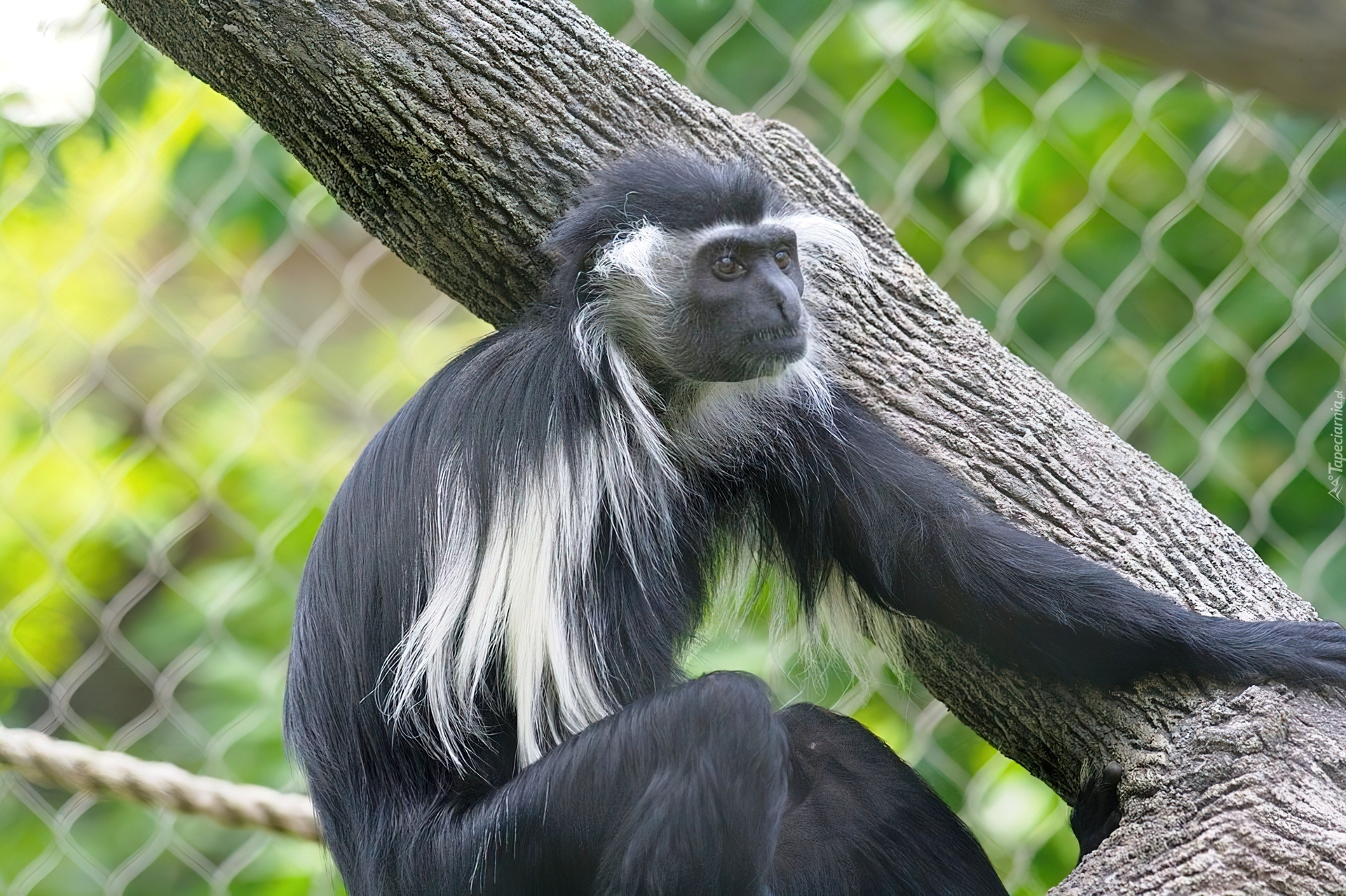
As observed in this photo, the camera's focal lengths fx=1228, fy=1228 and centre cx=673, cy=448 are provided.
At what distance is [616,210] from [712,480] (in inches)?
Result: 12.8

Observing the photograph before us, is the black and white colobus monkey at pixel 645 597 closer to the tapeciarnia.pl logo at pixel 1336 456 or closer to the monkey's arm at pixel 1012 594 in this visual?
the monkey's arm at pixel 1012 594

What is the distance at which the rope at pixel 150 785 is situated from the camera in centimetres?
181

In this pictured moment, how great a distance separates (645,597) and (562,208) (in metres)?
0.49

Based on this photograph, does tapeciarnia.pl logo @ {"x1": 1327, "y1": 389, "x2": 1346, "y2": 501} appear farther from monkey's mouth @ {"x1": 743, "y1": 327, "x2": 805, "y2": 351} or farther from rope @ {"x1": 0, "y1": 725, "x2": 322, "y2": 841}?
rope @ {"x1": 0, "y1": 725, "x2": 322, "y2": 841}

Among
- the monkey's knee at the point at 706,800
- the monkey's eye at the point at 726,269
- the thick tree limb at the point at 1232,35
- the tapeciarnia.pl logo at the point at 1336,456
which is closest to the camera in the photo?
the thick tree limb at the point at 1232,35

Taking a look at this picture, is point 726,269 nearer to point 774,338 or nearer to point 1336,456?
point 774,338

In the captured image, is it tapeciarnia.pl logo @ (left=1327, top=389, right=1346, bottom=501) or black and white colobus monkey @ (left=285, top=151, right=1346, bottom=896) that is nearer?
black and white colobus monkey @ (left=285, top=151, right=1346, bottom=896)

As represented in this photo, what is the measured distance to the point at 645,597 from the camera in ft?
4.09

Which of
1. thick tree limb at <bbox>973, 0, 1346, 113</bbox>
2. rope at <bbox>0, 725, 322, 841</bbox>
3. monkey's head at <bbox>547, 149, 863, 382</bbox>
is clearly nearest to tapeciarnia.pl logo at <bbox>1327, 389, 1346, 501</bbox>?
monkey's head at <bbox>547, 149, 863, 382</bbox>

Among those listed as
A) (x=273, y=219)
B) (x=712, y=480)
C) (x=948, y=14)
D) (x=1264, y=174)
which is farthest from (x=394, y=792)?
(x=1264, y=174)

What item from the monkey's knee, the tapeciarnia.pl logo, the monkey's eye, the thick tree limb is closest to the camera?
the thick tree limb

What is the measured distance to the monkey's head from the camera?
1312 mm

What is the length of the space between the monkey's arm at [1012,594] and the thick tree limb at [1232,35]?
91cm

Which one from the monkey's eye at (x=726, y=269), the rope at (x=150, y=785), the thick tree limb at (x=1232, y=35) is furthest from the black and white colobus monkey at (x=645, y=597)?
the thick tree limb at (x=1232, y=35)
